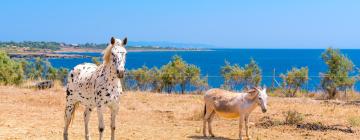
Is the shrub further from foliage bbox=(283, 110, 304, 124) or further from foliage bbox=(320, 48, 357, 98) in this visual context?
foliage bbox=(320, 48, 357, 98)

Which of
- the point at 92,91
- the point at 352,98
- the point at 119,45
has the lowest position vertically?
the point at 352,98

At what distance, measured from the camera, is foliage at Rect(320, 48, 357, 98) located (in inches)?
1033

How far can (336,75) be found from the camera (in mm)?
27172

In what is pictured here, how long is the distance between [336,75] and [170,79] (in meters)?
9.32

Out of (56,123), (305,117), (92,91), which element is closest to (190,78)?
(305,117)

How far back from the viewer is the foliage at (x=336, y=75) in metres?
26.2

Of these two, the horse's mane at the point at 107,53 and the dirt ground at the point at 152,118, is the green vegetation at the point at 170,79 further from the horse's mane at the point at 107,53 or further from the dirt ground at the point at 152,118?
the horse's mane at the point at 107,53

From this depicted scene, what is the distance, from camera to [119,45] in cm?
861

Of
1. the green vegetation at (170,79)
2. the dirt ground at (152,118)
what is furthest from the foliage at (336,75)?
the green vegetation at (170,79)

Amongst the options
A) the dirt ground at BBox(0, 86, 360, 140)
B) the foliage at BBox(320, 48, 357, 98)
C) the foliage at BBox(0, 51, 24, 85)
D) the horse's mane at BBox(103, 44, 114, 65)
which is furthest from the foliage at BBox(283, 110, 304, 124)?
the foliage at BBox(0, 51, 24, 85)

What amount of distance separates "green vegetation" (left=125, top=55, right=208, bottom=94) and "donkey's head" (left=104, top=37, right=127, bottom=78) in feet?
64.5

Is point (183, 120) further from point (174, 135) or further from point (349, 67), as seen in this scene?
point (349, 67)

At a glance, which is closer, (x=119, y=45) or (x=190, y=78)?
(x=119, y=45)

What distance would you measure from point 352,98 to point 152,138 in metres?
14.7
